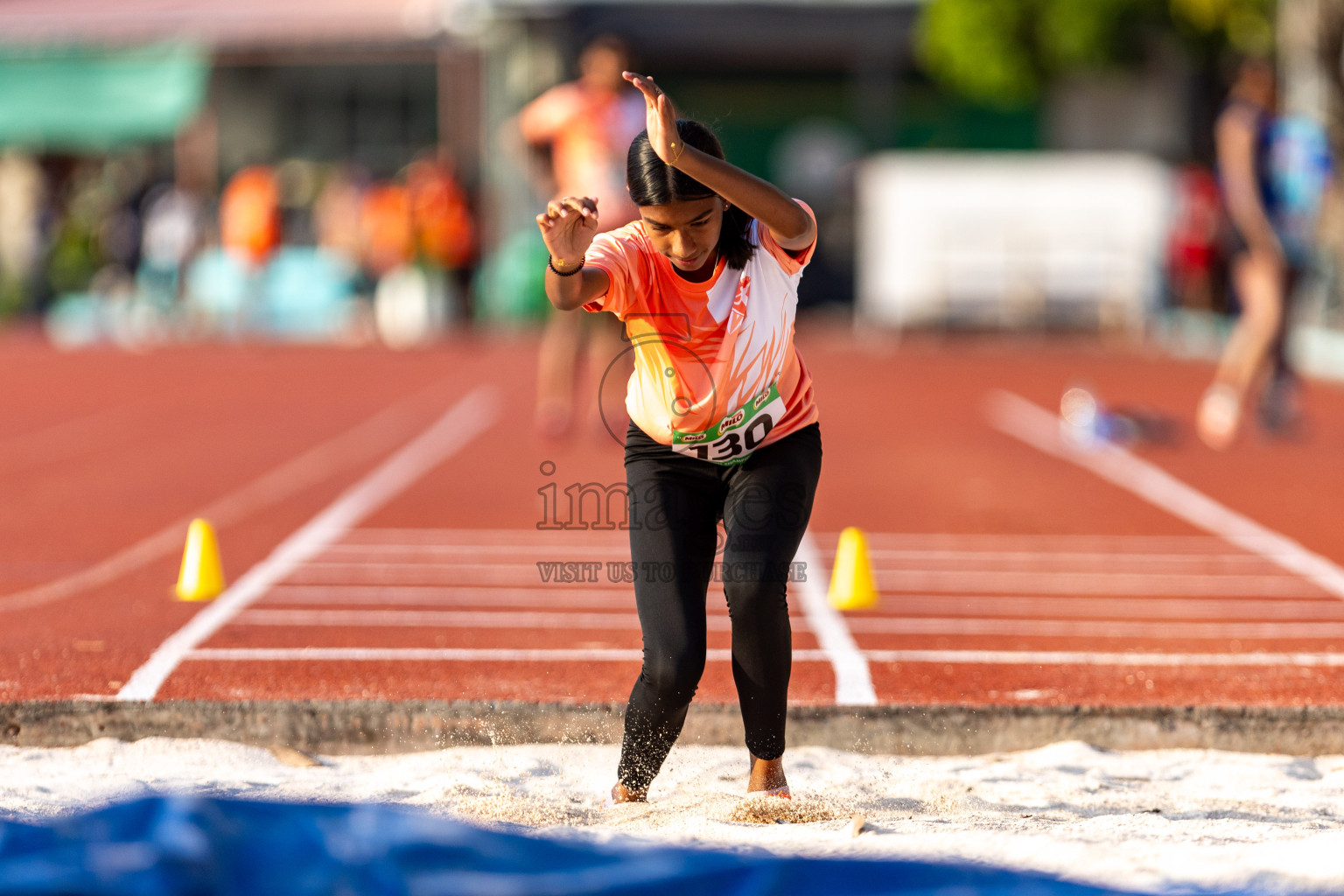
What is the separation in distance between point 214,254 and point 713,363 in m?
24.2

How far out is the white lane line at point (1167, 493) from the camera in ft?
27.3

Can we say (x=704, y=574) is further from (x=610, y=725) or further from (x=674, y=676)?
(x=610, y=725)

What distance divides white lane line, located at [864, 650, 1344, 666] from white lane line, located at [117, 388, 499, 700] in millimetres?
2536

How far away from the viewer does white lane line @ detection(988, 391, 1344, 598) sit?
8336mm

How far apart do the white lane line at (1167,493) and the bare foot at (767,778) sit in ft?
12.9

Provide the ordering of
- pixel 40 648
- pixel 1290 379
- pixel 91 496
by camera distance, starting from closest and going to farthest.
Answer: pixel 40 648, pixel 91 496, pixel 1290 379

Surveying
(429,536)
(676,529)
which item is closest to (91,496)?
(429,536)

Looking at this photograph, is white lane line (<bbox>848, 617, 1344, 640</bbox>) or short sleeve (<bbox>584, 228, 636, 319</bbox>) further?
white lane line (<bbox>848, 617, 1344, 640</bbox>)

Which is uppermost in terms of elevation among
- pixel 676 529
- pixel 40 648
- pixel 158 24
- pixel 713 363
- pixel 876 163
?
pixel 158 24

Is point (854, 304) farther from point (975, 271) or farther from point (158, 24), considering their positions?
point (158, 24)

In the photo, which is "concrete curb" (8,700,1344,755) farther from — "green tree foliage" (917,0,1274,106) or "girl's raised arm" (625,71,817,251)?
"green tree foliage" (917,0,1274,106)

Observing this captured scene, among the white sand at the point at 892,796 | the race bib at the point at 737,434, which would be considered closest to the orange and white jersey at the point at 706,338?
→ the race bib at the point at 737,434

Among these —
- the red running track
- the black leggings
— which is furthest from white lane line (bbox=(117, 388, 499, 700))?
the black leggings

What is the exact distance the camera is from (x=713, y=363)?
14.5 ft
